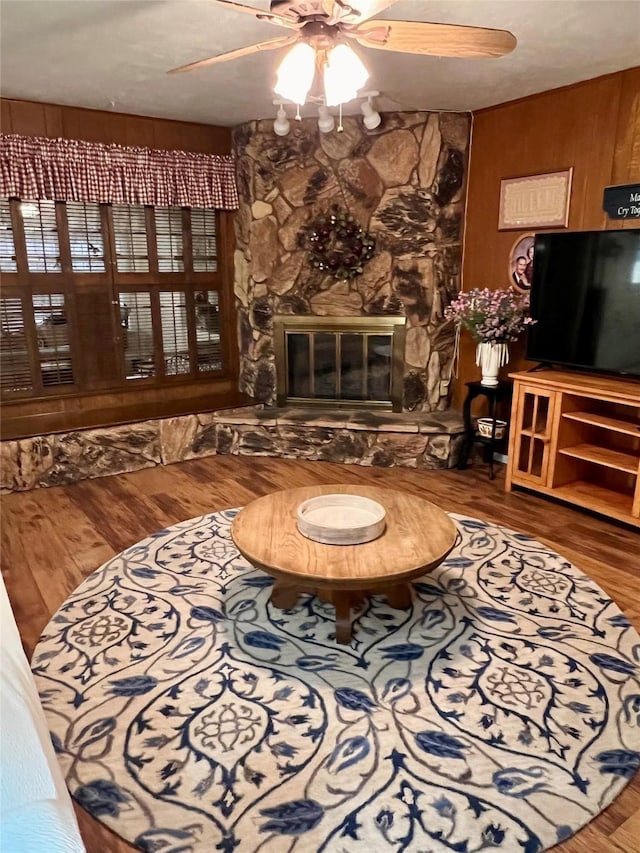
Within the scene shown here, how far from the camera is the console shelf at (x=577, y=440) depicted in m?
3.37

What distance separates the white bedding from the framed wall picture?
156 inches

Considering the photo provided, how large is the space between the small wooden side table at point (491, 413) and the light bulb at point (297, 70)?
7.92 ft

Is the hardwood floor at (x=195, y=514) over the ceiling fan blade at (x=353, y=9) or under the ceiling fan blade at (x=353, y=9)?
under

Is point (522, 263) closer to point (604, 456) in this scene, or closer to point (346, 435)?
point (604, 456)

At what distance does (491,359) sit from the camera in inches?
159

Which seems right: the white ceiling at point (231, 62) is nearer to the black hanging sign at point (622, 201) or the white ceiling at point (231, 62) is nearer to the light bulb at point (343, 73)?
the light bulb at point (343, 73)

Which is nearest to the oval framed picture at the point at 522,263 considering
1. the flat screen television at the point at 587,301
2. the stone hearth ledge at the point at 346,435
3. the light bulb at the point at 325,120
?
the flat screen television at the point at 587,301

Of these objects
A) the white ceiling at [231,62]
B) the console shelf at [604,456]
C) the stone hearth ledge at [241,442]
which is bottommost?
the stone hearth ledge at [241,442]

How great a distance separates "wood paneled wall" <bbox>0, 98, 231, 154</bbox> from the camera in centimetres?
392

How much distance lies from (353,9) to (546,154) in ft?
8.13

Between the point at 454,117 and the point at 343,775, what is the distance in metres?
4.27

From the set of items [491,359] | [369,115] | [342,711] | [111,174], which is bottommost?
[342,711]

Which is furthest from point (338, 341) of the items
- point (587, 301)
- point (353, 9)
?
point (353, 9)

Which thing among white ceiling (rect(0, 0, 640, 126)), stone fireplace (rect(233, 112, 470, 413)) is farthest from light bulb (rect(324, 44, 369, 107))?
stone fireplace (rect(233, 112, 470, 413))
